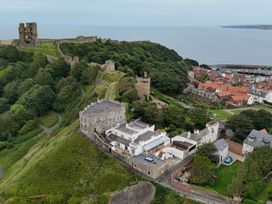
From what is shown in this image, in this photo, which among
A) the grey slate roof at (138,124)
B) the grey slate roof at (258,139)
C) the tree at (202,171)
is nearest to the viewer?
the tree at (202,171)

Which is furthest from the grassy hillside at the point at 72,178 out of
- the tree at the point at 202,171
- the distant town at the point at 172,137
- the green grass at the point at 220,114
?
the green grass at the point at 220,114

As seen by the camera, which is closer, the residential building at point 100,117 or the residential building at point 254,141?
the residential building at point 254,141

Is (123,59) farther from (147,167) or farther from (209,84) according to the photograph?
(147,167)

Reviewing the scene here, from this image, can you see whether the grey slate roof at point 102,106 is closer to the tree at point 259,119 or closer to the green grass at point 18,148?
the green grass at point 18,148

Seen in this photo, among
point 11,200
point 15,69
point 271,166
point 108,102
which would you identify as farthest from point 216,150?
point 15,69

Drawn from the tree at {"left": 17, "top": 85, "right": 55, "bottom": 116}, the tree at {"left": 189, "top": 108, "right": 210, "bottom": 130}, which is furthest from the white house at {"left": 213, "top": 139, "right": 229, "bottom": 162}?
the tree at {"left": 17, "top": 85, "right": 55, "bottom": 116}

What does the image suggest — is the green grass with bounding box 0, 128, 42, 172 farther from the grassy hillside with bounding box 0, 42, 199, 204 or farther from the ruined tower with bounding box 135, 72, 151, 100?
the ruined tower with bounding box 135, 72, 151, 100
